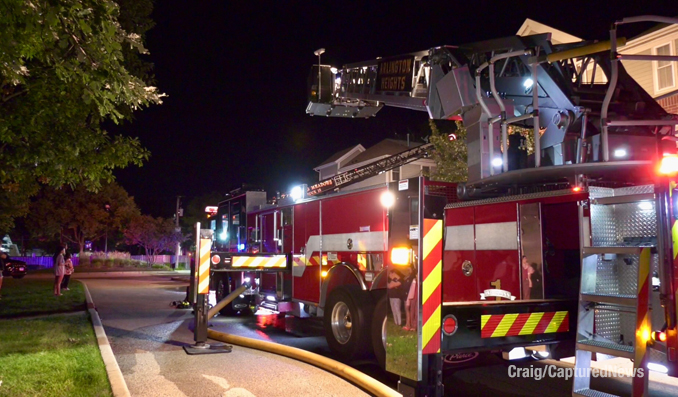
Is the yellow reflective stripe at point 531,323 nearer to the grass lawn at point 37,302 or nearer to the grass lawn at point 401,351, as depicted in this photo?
the grass lawn at point 401,351

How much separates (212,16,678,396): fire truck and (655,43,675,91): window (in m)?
12.3

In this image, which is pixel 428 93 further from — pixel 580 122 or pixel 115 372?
pixel 115 372

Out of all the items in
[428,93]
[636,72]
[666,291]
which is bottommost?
[666,291]

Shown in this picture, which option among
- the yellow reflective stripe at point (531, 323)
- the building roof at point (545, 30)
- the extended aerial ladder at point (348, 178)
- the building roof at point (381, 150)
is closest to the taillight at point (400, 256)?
the yellow reflective stripe at point (531, 323)

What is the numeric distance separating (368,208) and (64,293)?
13.4 metres

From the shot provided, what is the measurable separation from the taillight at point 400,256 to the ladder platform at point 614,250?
161cm

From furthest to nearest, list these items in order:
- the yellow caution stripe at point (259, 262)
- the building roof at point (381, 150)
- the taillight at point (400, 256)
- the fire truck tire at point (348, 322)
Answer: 1. the building roof at point (381, 150)
2. the yellow caution stripe at point (259, 262)
3. the fire truck tire at point (348, 322)
4. the taillight at point (400, 256)

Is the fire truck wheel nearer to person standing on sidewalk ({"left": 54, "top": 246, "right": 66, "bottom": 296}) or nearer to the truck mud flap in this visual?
the truck mud flap

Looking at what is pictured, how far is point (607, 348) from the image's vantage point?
13.3ft

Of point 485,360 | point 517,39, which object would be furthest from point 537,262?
point 517,39

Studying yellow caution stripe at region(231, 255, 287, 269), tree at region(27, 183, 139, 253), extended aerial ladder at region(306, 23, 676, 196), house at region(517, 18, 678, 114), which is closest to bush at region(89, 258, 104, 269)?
tree at region(27, 183, 139, 253)

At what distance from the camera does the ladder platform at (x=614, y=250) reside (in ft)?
13.4

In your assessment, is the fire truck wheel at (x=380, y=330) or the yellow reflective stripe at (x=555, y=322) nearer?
the yellow reflective stripe at (x=555, y=322)

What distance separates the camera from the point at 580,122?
5.57 metres
